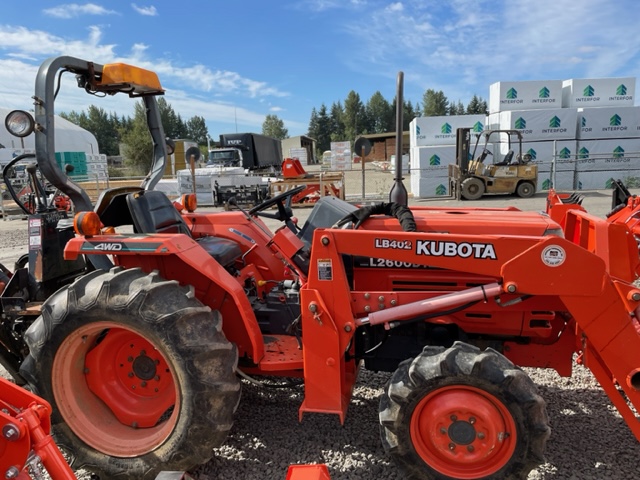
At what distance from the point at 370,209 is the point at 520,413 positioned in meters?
1.39

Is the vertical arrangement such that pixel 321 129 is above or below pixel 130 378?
above

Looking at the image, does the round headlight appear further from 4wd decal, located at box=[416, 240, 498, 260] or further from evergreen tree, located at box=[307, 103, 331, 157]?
evergreen tree, located at box=[307, 103, 331, 157]

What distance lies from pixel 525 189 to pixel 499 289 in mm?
15463

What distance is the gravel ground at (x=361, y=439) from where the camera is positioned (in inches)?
105

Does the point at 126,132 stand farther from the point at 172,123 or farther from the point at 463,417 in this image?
the point at 463,417

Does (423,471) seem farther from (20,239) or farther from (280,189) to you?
(280,189)

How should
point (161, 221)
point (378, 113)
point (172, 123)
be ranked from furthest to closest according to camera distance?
point (378, 113)
point (172, 123)
point (161, 221)

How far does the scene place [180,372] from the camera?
2.46 m

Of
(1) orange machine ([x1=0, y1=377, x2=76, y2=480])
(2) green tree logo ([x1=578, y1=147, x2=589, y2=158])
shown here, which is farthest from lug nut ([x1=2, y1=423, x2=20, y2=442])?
(2) green tree logo ([x1=578, y1=147, x2=589, y2=158])

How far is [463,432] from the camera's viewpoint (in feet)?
7.61

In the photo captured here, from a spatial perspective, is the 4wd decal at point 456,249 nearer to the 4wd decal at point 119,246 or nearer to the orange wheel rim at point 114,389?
the 4wd decal at point 119,246

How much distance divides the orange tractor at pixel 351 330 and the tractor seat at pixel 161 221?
1.0 inches

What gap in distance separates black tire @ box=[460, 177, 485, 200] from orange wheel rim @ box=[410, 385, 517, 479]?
14619 mm

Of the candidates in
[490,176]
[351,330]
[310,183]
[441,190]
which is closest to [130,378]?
[351,330]
